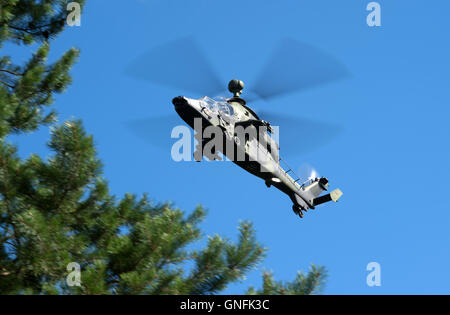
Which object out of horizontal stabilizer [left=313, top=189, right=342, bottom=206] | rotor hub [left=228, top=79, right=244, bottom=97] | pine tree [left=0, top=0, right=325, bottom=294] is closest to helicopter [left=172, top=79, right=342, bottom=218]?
rotor hub [left=228, top=79, right=244, bottom=97]

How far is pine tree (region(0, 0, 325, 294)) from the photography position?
256 inches

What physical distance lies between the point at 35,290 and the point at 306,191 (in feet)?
41.4

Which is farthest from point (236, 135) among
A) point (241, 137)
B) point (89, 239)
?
point (89, 239)

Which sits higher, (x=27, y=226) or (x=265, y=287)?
(x=27, y=226)

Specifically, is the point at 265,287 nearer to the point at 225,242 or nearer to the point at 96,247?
the point at 225,242

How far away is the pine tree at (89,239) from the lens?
6.50 metres

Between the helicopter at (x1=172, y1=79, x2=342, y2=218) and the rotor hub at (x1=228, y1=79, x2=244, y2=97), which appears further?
the rotor hub at (x1=228, y1=79, x2=244, y2=97)

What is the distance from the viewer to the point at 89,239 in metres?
7.46

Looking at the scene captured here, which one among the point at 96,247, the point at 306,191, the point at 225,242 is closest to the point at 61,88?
the point at 96,247

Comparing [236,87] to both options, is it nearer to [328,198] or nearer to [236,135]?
[236,135]

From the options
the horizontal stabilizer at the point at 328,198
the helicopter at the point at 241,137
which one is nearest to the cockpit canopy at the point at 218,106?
the helicopter at the point at 241,137

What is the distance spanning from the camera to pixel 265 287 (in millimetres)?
6566

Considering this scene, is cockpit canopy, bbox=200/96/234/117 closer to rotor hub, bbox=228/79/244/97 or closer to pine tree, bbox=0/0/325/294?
rotor hub, bbox=228/79/244/97
